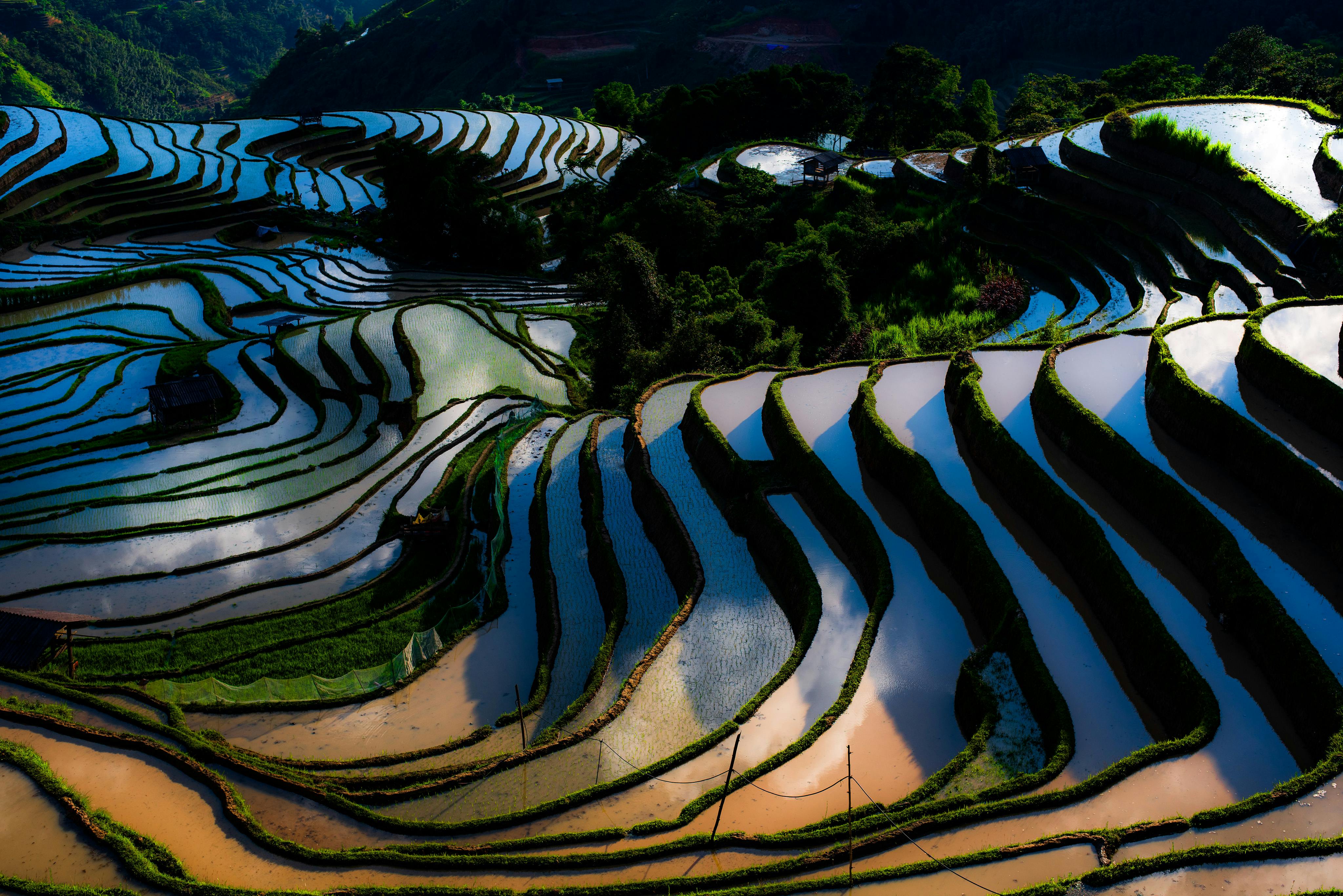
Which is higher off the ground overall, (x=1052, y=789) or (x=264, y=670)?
(x=264, y=670)

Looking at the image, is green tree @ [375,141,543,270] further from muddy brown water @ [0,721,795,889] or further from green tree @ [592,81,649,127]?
muddy brown water @ [0,721,795,889]

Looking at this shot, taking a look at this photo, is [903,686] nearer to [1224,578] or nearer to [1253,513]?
[1224,578]

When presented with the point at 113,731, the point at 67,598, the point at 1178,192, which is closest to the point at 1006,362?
the point at 1178,192

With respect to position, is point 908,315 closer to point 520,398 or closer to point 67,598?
point 520,398

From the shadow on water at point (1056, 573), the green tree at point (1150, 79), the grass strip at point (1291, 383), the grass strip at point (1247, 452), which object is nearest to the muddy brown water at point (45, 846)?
the shadow on water at point (1056, 573)

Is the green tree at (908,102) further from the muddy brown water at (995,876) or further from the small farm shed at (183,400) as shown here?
the muddy brown water at (995,876)

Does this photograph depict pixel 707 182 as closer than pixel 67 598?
No
